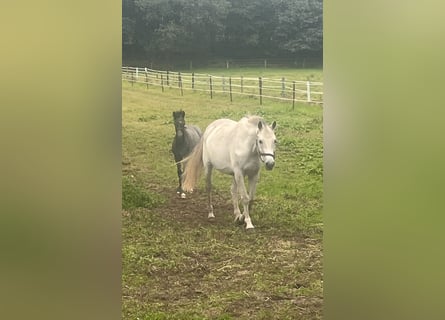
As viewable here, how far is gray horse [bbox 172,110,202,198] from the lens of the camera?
10.0 feet

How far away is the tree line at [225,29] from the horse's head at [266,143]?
420 millimetres

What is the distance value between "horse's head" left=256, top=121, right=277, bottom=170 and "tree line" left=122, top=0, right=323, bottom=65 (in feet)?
1.38

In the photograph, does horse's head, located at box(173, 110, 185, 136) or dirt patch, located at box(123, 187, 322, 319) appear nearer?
dirt patch, located at box(123, 187, 322, 319)

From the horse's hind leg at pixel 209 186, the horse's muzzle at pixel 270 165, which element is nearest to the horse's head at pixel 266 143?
the horse's muzzle at pixel 270 165

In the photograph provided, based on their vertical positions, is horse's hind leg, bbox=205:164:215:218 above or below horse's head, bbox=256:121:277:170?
below

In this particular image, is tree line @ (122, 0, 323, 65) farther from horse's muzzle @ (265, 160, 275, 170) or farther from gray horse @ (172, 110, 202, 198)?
horse's muzzle @ (265, 160, 275, 170)

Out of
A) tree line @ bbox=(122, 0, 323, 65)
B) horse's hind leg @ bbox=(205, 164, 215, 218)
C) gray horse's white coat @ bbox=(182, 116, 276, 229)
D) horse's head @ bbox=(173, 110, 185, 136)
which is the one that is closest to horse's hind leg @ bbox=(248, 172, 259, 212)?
gray horse's white coat @ bbox=(182, 116, 276, 229)

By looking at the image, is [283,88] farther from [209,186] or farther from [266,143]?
[209,186]

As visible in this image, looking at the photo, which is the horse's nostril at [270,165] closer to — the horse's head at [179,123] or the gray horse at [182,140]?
the gray horse at [182,140]

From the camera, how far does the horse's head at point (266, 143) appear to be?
307 cm

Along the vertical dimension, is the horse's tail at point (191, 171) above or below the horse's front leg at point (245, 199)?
above

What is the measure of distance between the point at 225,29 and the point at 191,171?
84cm

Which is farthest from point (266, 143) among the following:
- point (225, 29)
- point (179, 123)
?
point (225, 29)

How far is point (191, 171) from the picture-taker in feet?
10.1
